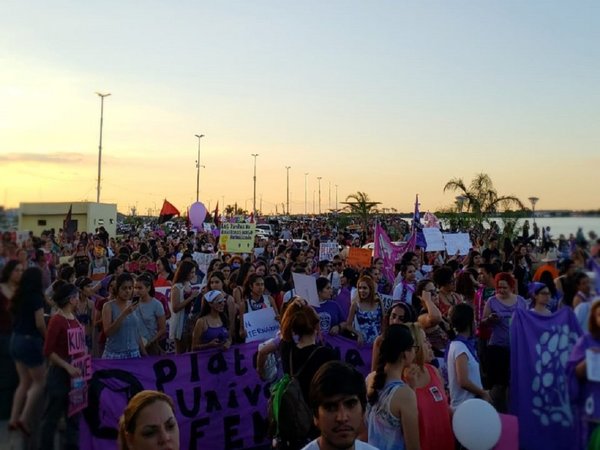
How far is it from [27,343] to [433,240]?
1502 cm

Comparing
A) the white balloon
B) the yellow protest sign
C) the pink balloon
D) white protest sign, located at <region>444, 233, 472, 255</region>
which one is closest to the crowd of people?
the white balloon

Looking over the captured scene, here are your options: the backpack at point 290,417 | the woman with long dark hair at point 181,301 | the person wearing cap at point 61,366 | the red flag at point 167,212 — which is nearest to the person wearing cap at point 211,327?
the woman with long dark hair at point 181,301

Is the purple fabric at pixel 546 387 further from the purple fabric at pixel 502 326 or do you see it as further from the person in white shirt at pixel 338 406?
the purple fabric at pixel 502 326

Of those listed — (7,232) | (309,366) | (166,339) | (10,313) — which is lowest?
(166,339)

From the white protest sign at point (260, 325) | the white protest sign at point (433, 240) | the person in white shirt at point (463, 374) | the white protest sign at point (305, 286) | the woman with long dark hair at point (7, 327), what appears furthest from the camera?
the white protest sign at point (433, 240)

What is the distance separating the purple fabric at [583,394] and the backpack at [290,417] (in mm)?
2110

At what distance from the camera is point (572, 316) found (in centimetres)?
228

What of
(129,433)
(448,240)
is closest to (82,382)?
(129,433)

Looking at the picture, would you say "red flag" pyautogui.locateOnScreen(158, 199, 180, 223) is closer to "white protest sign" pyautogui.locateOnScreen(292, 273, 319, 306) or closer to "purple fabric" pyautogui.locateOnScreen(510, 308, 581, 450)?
"white protest sign" pyautogui.locateOnScreen(292, 273, 319, 306)

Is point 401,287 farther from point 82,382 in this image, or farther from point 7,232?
point 7,232

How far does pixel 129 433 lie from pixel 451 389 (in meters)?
3.37

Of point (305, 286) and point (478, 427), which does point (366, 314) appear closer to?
point (305, 286)

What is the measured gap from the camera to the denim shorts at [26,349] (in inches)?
99.8

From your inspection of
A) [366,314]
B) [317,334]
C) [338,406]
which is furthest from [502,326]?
[338,406]
